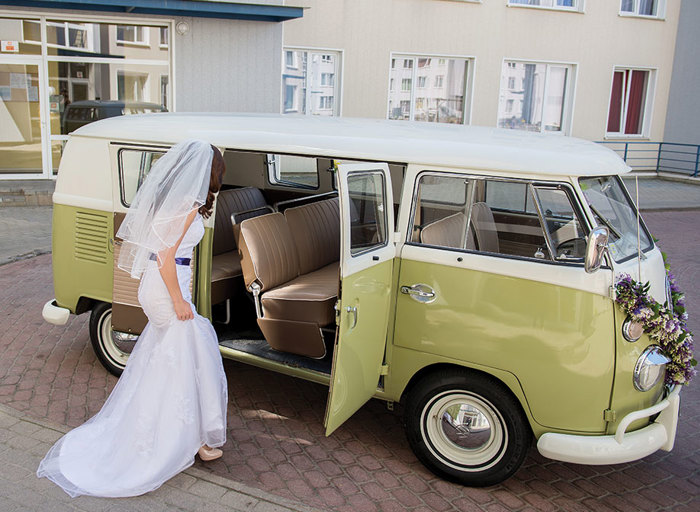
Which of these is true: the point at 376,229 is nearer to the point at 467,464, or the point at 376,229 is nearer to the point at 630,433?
the point at 467,464

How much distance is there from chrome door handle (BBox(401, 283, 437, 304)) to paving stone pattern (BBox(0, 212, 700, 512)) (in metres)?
1.11

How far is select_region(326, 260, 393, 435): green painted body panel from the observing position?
12.9 ft

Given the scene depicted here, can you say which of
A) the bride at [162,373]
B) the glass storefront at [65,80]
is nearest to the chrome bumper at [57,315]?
the bride at [162,373]

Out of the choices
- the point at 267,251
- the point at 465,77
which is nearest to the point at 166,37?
the point at 465,77

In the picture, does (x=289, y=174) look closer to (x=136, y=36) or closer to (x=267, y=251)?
(x=267, y=251)

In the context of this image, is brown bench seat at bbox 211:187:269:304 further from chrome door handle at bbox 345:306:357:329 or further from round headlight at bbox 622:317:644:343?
round headlight at bbox 622:317:644:343

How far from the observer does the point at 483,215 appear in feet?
14.5

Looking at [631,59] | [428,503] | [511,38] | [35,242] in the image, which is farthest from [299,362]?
[631,59]

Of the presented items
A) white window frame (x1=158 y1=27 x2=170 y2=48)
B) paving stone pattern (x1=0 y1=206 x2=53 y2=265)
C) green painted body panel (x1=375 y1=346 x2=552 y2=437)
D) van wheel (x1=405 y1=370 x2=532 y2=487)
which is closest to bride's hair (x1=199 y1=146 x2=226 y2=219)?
green painted body panel (x1=375 y1=346 x2=552 y2=437)

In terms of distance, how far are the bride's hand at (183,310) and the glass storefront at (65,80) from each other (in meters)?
10.3

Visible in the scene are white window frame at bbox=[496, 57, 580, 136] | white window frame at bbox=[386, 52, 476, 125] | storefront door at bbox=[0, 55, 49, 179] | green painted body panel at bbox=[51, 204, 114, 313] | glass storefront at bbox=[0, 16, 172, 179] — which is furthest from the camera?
white window frame at bbox=[496, 57, 580, 136]

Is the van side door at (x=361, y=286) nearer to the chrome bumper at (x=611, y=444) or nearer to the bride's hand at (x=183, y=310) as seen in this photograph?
the bride's hand at (x=183, y=310)

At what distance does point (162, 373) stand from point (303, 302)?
1.11 m

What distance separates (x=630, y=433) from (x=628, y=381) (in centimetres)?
32
